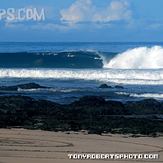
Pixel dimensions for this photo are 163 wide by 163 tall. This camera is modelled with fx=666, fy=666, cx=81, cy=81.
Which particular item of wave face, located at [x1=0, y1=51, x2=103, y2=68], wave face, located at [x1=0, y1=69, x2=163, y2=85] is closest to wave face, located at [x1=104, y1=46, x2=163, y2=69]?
wave face, located at [x1=0, y1=51, x2=103, y2=68]

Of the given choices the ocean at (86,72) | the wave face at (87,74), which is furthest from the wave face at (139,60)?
the wave face at (87,74)

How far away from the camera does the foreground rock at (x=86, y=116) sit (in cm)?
1264

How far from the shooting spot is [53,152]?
30.6 ft

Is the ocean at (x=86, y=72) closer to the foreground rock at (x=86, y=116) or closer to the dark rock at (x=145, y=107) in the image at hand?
the dark rock at (x=145, y=107)

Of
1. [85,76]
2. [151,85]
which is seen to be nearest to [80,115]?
[151,85]

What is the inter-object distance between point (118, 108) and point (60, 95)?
5.20m

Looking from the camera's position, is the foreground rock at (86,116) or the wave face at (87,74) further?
the wave face at (87,74)

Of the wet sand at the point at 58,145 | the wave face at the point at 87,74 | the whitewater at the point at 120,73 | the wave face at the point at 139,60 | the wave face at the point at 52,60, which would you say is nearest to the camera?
the wet sand at the point at 58,145

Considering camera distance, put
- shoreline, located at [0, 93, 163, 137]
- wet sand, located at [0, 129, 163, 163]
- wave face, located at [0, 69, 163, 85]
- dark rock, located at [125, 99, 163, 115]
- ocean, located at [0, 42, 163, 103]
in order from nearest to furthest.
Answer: wet sand, located at [0, 129, 163, 163], shoreline, located at [0, 93, 163, 137], dark rock, located at [125, 99, 163, 115], ocean, located at [0, 42, 163, 103], wave face, located at [0, 69, 163, 85]

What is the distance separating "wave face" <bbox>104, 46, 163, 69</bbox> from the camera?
140 ft

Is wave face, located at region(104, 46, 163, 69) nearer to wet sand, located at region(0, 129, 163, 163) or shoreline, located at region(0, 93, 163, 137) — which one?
shoreline, located at region(0, 93, 163, 137)

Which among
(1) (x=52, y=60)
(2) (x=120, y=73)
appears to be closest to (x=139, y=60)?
(1) (x=52, y=60)

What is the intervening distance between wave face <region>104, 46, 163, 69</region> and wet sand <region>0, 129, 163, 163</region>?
3079cm

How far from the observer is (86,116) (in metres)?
14.5
